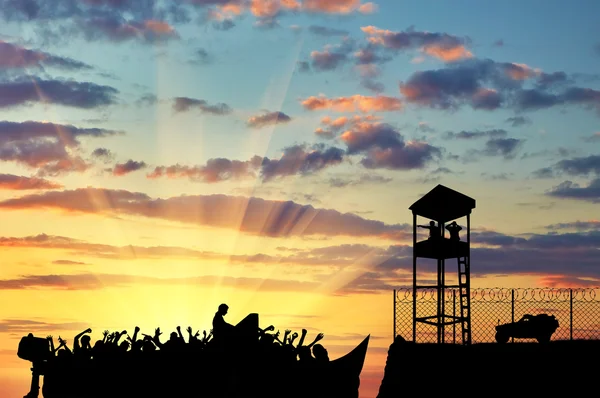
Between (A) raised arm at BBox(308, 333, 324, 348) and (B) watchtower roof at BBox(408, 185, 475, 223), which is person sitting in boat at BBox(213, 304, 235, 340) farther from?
(B) watchtower roof at BBox(408, 185, 475, 223)

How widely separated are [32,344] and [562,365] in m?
21.5

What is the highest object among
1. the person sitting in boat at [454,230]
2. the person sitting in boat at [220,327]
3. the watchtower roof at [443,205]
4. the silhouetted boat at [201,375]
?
the watchtower roof at [443,205]

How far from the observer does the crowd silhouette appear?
3691 centimetres

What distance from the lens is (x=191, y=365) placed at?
37.7m

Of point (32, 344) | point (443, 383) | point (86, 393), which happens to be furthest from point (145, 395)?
point (443, 383)

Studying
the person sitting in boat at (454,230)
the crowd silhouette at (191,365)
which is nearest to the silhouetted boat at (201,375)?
the crowd silhouette at (191,365)

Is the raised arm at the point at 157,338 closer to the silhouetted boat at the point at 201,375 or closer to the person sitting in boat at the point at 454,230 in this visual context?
the silhouetted boat at the point at 201,375

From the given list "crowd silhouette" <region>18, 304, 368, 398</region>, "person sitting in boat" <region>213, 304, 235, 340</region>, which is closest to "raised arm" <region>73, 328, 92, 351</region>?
"crowd silhouette" <region>18, 304, 368, 398</region>

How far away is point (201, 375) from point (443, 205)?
12120 millimetres

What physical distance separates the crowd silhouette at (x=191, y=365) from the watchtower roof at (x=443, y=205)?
764 cm

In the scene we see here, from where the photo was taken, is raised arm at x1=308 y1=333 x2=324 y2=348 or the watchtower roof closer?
raised arm at x1=308 y1=333 x2=324 y2=348

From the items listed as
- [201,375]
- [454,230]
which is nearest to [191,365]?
[201,375]

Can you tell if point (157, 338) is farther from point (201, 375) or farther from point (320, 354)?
point (320, 354)

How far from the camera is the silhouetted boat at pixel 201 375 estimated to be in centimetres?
3725
